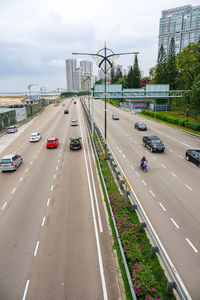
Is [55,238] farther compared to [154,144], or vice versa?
[154,144]

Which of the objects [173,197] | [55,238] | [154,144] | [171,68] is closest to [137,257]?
[55,238]

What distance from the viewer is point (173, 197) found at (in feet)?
47.4

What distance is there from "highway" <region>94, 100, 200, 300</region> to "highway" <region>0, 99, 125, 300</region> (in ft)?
9.81

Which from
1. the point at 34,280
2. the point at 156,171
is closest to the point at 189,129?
the point at 156,171

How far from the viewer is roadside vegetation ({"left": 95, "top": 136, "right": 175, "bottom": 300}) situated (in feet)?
23.9

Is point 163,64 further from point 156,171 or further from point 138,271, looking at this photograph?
point 138,271

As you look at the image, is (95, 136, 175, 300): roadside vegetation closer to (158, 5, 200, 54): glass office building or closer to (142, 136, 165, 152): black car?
(142, 136, 165, 152): black car

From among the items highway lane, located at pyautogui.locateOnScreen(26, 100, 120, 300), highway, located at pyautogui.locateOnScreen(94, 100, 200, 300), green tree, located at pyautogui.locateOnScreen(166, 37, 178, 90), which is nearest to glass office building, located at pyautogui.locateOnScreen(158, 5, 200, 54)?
green tree, located at pyautogui.locateOnScreen(166, 37, 178, 90)

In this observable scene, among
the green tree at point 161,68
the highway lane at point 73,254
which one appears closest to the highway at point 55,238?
the highway lane at point 73,254

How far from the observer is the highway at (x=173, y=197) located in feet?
29.9

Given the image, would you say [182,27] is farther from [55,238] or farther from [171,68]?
[55,238]

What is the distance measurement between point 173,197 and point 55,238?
881cm

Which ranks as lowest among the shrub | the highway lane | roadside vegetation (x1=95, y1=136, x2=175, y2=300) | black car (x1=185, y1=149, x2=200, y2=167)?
the highway lane

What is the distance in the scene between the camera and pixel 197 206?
13.3 meters
